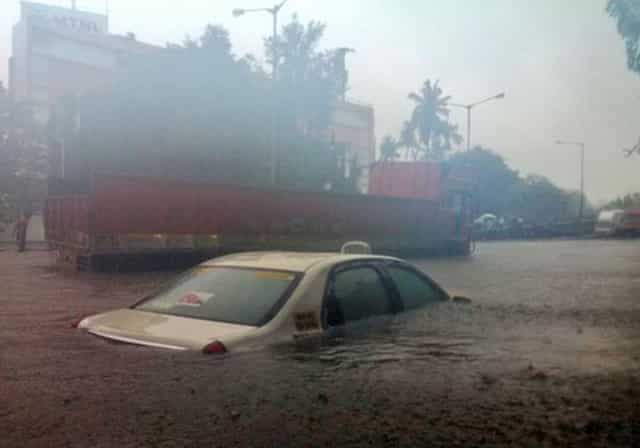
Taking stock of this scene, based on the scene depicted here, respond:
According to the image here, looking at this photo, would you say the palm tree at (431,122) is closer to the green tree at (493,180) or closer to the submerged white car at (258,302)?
the green tree at (493,180)

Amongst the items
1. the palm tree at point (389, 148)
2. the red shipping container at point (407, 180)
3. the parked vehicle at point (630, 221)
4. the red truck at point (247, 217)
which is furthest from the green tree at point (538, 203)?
the red shipping container at point (407, 180)

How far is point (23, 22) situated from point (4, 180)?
121 ft

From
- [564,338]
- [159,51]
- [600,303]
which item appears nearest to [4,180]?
[159,51]

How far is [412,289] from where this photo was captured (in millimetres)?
6789

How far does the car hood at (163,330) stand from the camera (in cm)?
498

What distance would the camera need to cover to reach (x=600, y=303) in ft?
37.3

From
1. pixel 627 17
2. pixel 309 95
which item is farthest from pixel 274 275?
pixel 309 95

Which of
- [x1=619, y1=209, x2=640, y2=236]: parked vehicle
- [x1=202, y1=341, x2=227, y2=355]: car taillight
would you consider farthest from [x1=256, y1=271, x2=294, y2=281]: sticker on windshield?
[x1=619, y1=209, x2=640, y2=236]: parked vehicle

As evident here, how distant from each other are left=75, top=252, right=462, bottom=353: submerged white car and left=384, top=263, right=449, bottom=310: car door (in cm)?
1

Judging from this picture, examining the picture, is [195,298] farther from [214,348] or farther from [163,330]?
[214,348]

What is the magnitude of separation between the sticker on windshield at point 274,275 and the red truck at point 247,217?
33.9 ft

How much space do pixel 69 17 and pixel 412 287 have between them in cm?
7328

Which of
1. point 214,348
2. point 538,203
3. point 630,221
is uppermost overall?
point 538,203

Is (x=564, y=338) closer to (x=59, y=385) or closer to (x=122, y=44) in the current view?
(x=59, y=385)
